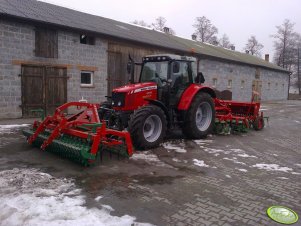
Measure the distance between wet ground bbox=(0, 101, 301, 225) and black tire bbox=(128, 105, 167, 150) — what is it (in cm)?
22

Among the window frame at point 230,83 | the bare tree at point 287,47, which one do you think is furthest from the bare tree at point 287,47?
the window frame at point 230,83

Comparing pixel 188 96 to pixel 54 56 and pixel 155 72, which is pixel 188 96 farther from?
pixel 54 56

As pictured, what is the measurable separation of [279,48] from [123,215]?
52161 mm

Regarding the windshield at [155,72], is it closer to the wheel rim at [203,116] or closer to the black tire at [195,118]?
the black tire at [195,118]

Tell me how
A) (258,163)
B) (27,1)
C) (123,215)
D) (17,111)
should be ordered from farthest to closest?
(27,1) < (17,111) < (258,163) < (123,215)

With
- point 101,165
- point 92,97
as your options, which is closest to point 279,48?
point 92,97

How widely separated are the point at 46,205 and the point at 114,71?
11344 mm

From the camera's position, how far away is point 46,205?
3658mm

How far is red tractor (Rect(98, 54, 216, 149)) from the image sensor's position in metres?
6.56

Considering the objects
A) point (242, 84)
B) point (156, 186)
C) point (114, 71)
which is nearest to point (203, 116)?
point (156, 186)

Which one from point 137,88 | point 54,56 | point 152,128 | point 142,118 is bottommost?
point 152,128

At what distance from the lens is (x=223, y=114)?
944 centimetres

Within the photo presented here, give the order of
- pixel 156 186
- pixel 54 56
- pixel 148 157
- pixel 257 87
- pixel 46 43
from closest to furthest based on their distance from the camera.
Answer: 1. pixel 156 186
2. pixel 148 157
3. pixel 46 43
4. pixel 54 56
5. pixel 257 87

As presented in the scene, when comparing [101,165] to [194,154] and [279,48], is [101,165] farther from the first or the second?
[279,48]
